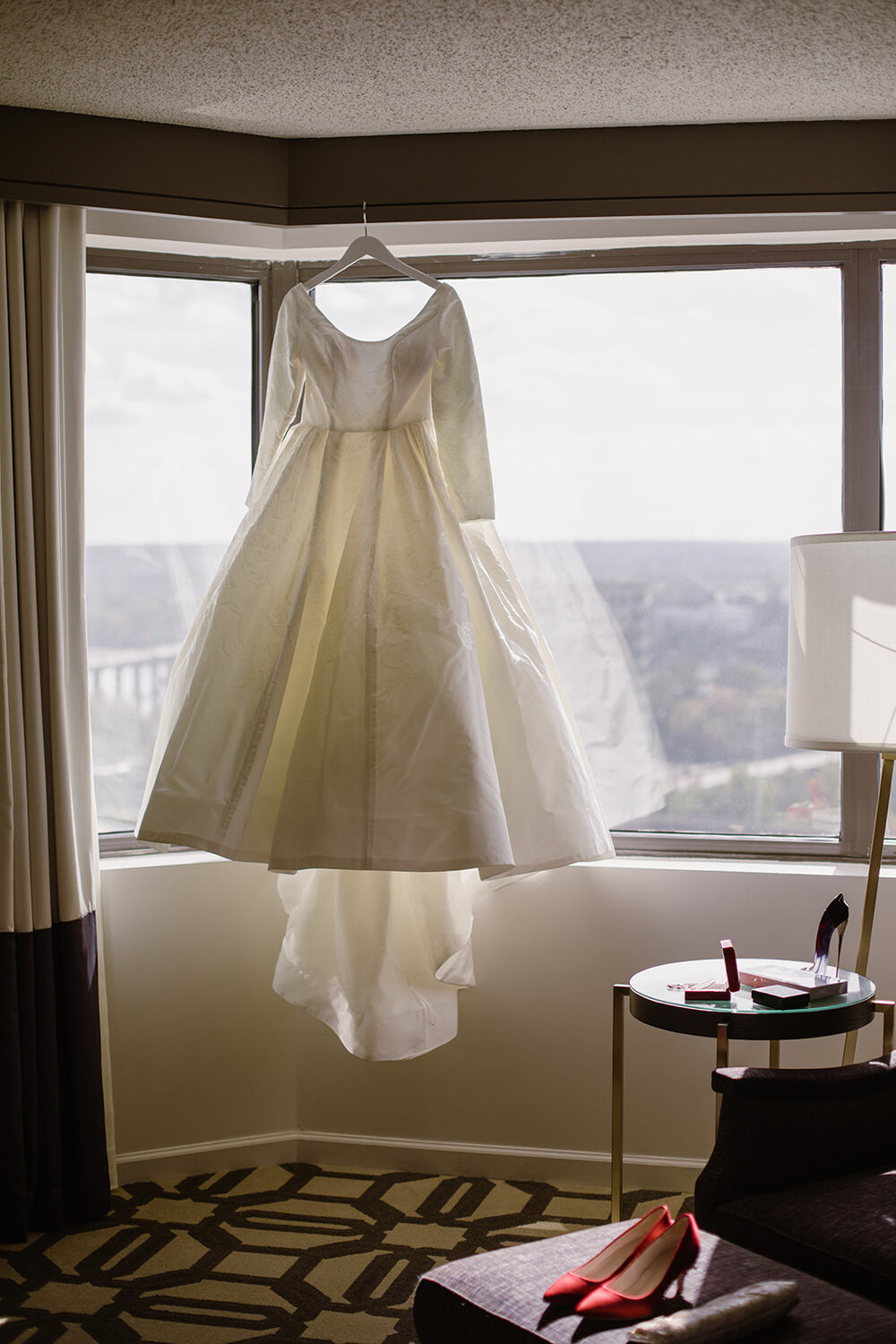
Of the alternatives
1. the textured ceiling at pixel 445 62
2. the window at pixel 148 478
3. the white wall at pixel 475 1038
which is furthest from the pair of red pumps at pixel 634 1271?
the textured ceiling at pixel 445 62

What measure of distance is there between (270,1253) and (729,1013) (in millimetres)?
1126

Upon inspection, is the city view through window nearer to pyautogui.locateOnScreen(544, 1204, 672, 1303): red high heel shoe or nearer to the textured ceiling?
the textured ceiling

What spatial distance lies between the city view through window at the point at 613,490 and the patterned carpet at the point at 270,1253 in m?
0.92

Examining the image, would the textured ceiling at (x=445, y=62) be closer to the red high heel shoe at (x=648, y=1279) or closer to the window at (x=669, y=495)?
the window at (x=669, y=495)

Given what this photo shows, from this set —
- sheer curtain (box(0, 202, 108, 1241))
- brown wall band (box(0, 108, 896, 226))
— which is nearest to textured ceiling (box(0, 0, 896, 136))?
brown wall band (box(0, 108, 896, 226))

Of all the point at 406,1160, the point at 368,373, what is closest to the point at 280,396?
the point at 368,373

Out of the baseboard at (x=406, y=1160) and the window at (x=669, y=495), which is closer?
the baseboard at (x=406, y=1160)

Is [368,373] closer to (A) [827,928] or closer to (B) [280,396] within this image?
(B) [280,396]

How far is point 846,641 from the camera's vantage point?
2.22 meters

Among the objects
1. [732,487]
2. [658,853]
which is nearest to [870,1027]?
[658,853]

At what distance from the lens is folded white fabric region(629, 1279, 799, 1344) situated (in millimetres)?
1417

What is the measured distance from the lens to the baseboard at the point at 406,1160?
2793 mm

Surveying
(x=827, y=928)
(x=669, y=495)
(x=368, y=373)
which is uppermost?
(x=368, y=373)

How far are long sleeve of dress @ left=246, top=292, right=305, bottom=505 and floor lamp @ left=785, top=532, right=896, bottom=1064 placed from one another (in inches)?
45.4
